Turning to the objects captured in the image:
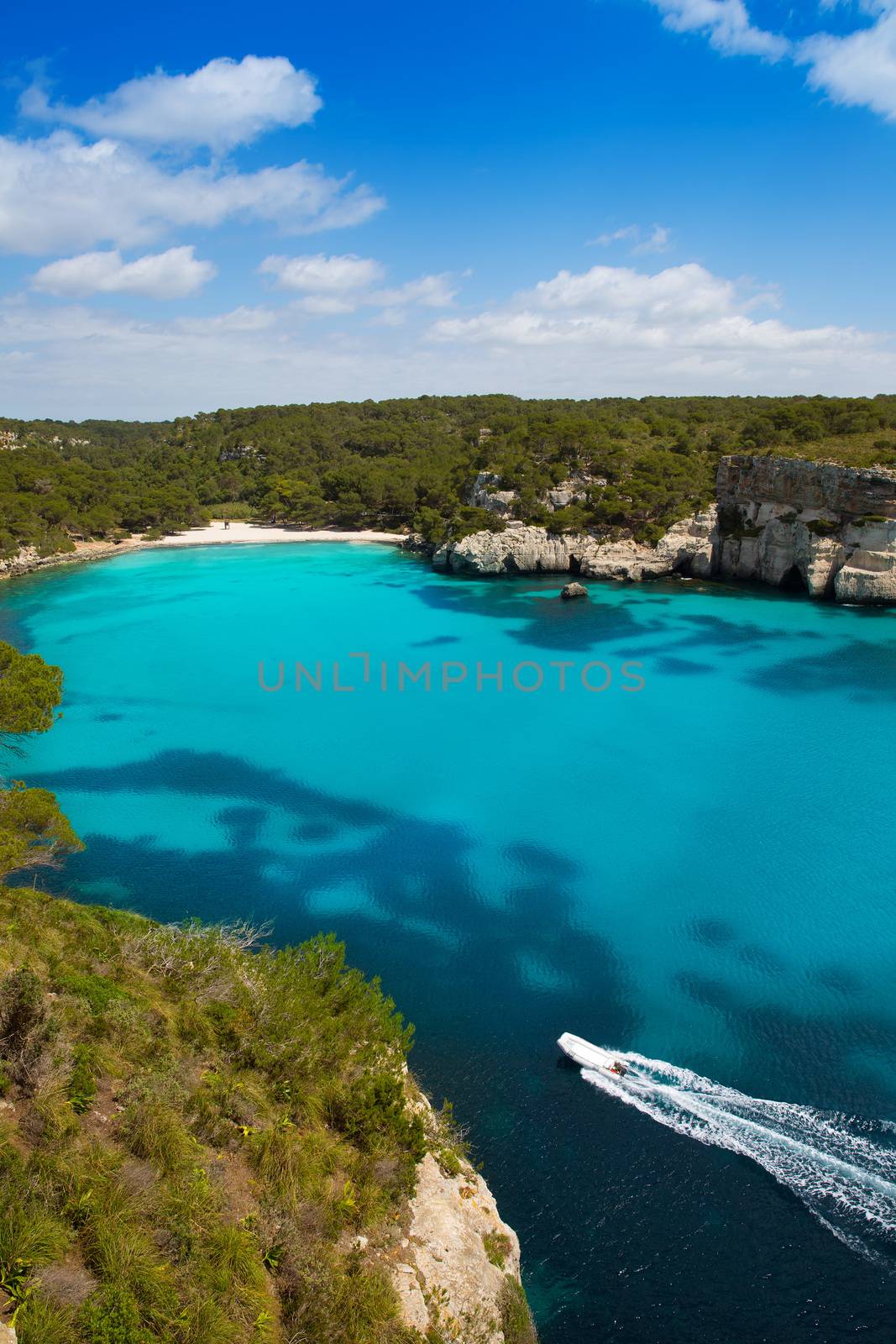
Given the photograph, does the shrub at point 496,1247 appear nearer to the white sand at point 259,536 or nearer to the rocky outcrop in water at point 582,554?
the rocky outcrop in water at point 582,554

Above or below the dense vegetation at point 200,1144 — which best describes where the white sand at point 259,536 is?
above

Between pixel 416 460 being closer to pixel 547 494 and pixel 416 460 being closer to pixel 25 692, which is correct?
pixel 547 494

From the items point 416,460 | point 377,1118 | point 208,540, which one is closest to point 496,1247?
point 377,1118

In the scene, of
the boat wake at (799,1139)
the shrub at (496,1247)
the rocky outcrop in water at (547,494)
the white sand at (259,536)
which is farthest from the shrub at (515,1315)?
the white sand at (259,536)

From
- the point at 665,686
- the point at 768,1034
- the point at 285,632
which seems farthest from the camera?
the point at 285,632

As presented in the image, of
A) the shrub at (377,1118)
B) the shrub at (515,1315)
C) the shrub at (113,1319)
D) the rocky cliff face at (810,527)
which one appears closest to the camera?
the shrub at (113,1319)

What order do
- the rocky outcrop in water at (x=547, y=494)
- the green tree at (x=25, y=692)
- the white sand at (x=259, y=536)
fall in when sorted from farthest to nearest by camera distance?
the white sand at (x=259, y=536) < the rocky outcrop in water at (x=547, y=494) < the green tree at (x=25, y=692)

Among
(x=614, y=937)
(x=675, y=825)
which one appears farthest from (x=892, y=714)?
(x=614, y=937)

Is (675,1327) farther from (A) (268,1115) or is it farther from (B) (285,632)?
(B) (285,632)
